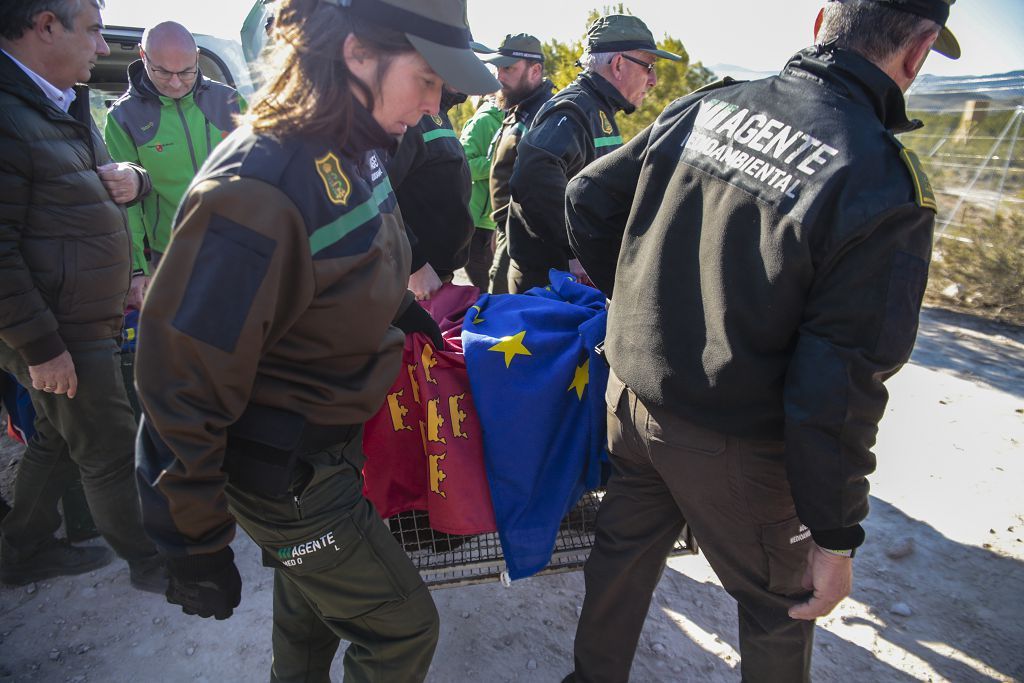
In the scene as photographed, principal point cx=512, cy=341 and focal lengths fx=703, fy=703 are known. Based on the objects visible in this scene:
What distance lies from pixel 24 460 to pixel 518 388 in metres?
2.18

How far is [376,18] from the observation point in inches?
56.6

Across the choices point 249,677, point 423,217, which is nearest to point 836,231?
point 423,217

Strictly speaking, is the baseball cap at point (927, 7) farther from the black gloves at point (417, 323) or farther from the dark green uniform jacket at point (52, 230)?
the dark green uniform jacket at point (52, 230)

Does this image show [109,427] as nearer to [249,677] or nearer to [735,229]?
[249,677]

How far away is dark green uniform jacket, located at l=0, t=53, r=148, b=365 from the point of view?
2.26 meters

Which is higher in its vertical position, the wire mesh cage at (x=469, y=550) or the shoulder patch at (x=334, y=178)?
the shoulder patch at (x=334, y=178)

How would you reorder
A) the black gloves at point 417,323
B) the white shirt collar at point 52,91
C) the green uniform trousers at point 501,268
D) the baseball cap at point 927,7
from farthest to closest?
the green uniform trousers at point 501,268
the white shirt collar at point 52,91
the black gloves at point 417,323
the baseball cap at point 927,7

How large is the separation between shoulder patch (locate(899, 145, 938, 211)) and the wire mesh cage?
1.22 m

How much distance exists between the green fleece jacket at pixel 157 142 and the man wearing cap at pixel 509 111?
5.12 feet

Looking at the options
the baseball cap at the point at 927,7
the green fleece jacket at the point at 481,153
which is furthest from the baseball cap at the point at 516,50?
the baseball cap at the point at 927,7

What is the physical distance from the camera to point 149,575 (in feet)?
9.70

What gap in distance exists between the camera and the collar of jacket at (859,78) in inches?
62.7

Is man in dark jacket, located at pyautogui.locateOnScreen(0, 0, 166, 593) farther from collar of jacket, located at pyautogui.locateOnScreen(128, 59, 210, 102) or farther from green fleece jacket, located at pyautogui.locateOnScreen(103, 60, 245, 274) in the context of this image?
collar of jacket, located at pyautogui.locateOnScreen(128, 59, 210, 102)

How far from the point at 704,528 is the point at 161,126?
10.8 ft
